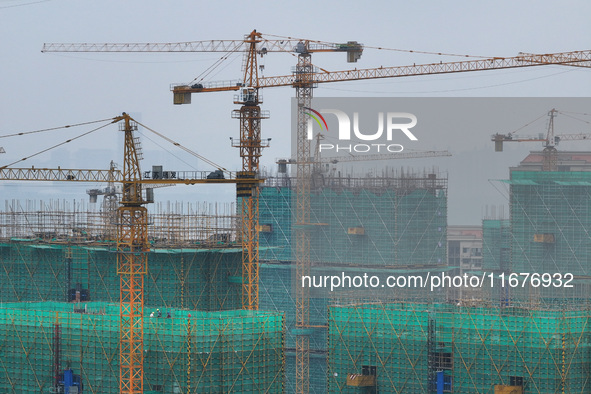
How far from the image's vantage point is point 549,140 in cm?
17562

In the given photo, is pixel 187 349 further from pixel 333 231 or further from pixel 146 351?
pixel 333 231

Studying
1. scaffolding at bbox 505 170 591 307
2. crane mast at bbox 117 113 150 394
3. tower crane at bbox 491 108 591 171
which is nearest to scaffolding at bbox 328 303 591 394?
crane mast at bbox 117 113 150 394

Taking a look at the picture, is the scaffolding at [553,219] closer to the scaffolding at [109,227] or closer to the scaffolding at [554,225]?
the scaffolding at [554,225]

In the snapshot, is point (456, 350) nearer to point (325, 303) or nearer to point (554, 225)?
point (325, 303)

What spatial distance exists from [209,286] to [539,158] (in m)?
98.7

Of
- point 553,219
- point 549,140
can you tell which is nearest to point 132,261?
point 553,219

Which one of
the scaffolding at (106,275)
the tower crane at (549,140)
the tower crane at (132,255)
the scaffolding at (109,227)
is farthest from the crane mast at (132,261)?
the tower crane at (549,140)

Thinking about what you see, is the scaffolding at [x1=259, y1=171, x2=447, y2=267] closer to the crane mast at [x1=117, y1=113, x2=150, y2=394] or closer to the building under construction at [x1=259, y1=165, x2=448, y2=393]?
the building under construction at [x1=259, y1=165, x2=448, y2=393]

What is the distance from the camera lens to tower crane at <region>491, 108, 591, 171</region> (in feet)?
544

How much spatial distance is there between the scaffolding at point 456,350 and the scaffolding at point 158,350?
16.5 feet

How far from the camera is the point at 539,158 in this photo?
191m

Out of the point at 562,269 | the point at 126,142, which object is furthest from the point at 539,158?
the point at 126,142

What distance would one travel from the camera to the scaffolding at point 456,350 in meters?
73.6

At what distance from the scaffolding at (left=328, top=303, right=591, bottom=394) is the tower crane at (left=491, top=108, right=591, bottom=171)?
89468 mm
